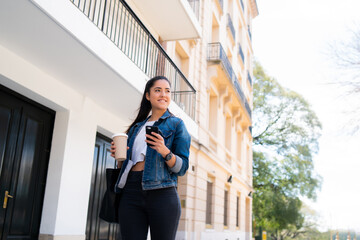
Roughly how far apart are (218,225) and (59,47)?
11.1m

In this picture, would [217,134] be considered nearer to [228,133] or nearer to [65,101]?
[228,133]

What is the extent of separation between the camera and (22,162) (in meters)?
5.87

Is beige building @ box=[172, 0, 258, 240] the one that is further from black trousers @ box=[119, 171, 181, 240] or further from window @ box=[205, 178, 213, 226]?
black trousers @ box=[119, 171, 181, 240]

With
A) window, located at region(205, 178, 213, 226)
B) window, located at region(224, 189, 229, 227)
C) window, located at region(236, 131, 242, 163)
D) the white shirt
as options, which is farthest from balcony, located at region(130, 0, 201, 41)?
window, located at region(236, 131, 242, 163)

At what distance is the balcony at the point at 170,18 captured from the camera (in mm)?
9047

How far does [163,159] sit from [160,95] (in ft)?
1.64

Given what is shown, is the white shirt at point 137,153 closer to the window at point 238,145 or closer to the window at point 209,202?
the window at point 209,202

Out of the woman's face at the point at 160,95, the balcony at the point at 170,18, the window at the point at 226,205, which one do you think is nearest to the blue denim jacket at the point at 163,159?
the woman's face at the point at 160,95

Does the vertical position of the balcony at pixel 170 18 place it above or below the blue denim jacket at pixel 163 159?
above

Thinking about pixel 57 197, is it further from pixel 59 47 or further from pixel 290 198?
pixel 290 198

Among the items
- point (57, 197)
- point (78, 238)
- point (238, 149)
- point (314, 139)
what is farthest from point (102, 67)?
point (314, 139)

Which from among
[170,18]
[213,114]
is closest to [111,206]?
[170,18]

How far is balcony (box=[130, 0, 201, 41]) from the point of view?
9.05 metres

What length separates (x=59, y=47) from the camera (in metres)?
5.14
